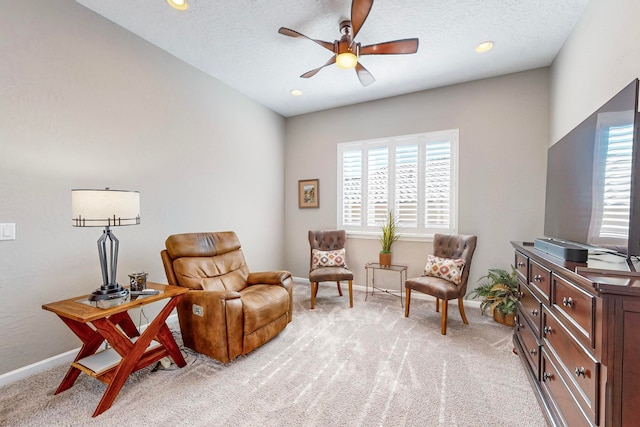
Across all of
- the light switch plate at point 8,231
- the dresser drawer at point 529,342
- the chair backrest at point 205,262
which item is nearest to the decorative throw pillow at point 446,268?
the dresser drawer at point 529,342

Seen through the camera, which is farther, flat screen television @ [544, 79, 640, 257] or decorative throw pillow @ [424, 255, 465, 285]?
decorative throw pillow @ [424, 255, 465, 285]

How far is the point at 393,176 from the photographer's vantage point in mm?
4043

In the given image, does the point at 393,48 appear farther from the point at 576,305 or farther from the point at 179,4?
the point at 576,305

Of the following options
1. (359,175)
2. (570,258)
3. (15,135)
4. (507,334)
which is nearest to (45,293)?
(15,135)

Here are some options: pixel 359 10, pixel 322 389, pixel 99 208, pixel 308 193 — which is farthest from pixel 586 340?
pixel 308 193

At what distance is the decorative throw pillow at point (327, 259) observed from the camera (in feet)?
12.4

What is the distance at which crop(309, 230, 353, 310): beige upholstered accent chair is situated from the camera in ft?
11.4

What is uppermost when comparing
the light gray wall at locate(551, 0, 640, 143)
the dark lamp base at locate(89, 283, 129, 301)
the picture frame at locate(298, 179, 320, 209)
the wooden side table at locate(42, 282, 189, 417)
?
the light gray wall at locate(551, 0, 640, 143)

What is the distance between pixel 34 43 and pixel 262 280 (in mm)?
2650

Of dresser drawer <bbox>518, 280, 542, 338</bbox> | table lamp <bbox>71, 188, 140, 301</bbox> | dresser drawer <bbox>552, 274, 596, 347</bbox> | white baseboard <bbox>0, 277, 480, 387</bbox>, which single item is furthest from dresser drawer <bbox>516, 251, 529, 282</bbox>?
white baseboard <bbox>0, 277, 480, 387</bbox>

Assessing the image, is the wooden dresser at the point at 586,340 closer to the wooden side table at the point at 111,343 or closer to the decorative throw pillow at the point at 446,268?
the decorative throw pillow at the point at 446,268

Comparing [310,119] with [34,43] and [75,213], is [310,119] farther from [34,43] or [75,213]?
[75,213]

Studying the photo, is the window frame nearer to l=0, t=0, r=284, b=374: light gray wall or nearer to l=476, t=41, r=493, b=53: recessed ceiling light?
l=476, t=41, r=493, b=53: recessed ceiling light

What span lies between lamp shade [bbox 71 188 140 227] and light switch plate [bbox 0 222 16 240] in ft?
1.90
